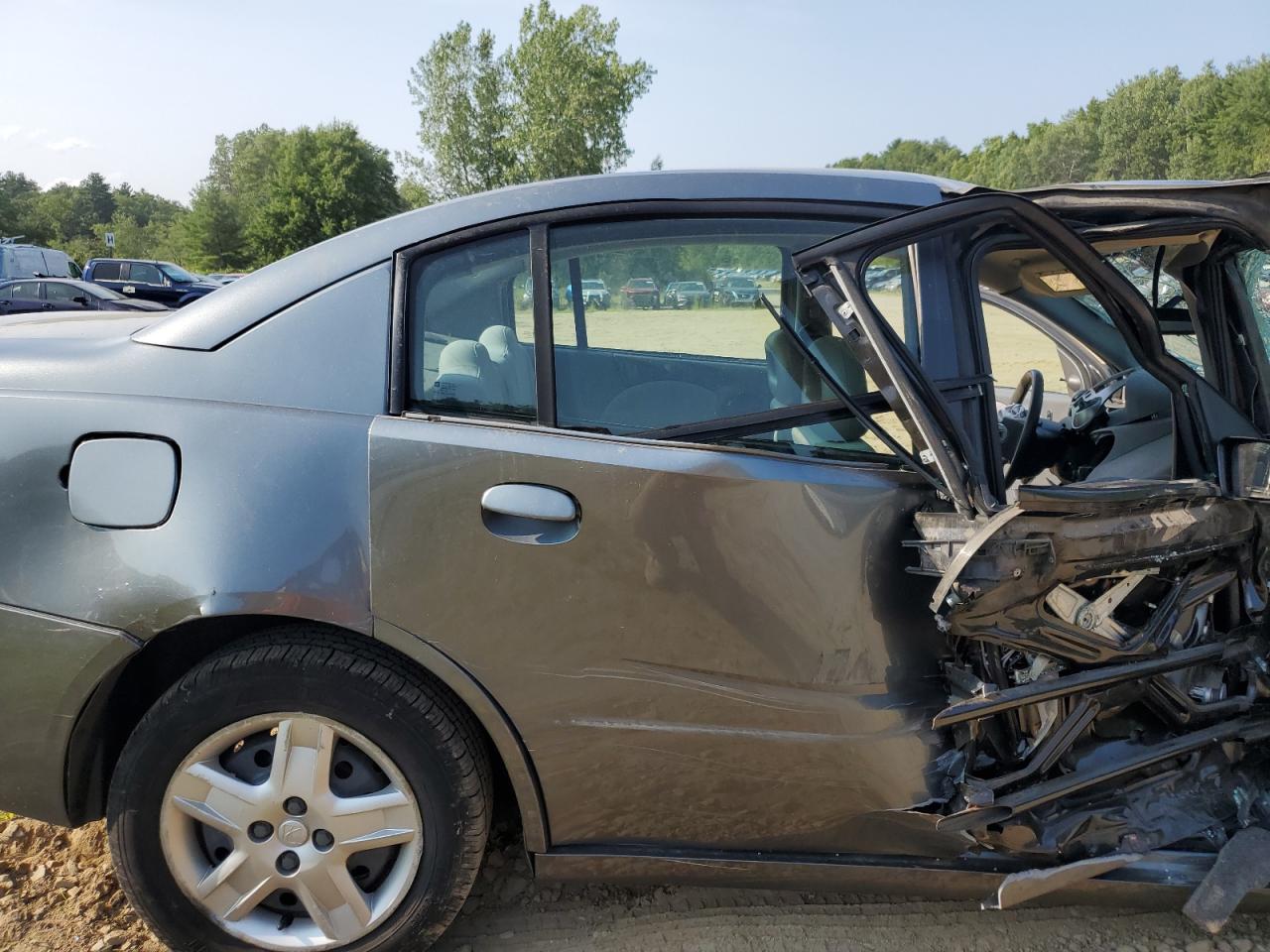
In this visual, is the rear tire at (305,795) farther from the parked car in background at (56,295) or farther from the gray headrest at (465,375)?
the parked car in background at (56,295)

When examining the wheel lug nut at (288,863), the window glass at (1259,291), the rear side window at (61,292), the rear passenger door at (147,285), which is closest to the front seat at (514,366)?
the wheel lug nut at (288,863)

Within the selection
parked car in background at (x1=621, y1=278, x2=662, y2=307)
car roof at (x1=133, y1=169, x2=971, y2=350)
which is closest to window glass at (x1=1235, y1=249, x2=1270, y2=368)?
car roof at (x1=133, y1=169, x2=971, y2=350)

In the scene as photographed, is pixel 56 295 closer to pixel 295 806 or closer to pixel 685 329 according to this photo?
pixel 295 806

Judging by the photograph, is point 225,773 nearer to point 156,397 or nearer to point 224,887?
point 224,887

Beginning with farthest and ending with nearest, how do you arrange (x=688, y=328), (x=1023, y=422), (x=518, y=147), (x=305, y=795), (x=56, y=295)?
(x=518, y=147) → (x=56, y=295) → (x=1023, y=422) → (x=688, y=328) → (x=305, y=795)

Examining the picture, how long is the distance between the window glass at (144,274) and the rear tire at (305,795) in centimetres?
2640

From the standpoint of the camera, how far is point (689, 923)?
7.24 ft

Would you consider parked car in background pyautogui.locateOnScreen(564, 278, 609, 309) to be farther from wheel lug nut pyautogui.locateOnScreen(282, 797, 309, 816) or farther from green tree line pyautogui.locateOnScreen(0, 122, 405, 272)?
green tree line pyautogui.locateOnScreen(0, 122, 405, 272)

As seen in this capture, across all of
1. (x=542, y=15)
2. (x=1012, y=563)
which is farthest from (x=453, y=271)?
(x=542, y=15)

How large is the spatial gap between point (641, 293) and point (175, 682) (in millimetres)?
1361

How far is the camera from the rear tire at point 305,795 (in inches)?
72.9

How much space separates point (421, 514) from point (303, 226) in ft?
200

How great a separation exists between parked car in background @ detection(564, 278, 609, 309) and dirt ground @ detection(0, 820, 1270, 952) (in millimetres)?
1528

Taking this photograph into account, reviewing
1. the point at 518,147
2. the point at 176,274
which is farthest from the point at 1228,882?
the point at 518,147
